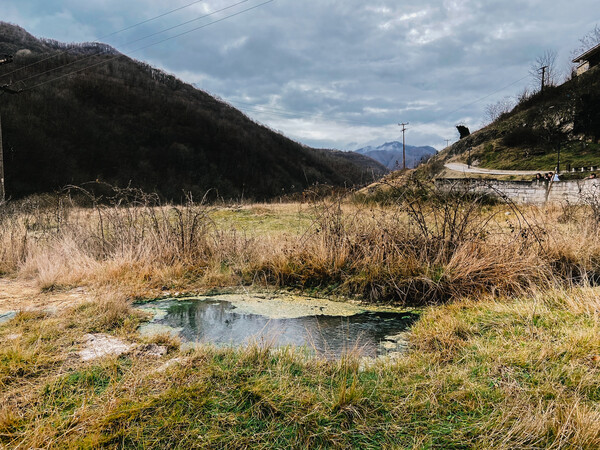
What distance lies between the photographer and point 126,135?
131 ft

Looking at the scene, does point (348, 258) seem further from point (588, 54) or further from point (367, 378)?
point (588, 54)

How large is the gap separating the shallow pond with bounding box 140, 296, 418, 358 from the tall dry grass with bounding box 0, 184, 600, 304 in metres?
0.59

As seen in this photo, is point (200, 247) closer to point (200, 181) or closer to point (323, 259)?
point (323, 259)

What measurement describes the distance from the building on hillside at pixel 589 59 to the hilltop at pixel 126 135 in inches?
1290

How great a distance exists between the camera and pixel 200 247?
6.52 m

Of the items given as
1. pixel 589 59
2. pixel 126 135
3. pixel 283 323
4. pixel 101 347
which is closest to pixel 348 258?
pixel 283 323

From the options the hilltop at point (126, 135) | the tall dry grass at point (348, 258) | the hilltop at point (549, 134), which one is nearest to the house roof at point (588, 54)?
the hilltop at point (549, 134)

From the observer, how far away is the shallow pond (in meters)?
3.60

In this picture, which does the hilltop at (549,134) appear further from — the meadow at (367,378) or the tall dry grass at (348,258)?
the meadow at (367,378)

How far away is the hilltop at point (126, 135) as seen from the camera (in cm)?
3256

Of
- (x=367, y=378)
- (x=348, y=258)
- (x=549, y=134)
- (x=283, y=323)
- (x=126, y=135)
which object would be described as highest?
(x=126, y=135)

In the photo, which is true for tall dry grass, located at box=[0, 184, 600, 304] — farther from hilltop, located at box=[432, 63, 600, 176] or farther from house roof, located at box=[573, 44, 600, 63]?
house roof, located at box=[573, 44, 600, 63]

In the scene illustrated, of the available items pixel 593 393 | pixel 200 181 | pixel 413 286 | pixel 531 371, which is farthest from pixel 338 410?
pixel 200 181

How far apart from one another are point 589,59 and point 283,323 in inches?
2345
